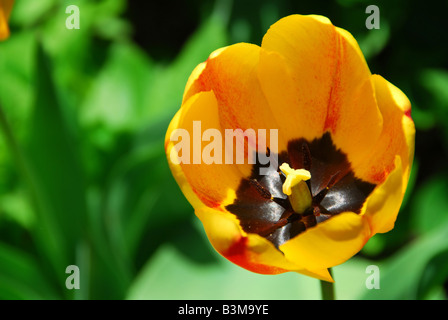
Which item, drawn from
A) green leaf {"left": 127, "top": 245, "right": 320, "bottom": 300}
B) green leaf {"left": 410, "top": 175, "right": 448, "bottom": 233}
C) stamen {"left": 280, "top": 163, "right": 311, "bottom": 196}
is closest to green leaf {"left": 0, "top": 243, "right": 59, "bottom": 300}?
green leaf {"left": 127, "top": 245, "right": 320, "bottom": 300}

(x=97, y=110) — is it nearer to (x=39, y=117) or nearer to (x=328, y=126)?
(x=39, y=117)

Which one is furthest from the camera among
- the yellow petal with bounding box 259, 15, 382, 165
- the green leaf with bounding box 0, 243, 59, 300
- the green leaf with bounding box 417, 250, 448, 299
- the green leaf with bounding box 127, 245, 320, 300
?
the green leaf with bounding box 0, 243, 59, 300

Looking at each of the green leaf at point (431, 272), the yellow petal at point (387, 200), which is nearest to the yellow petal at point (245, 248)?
the yellow petal at point (387, 200)

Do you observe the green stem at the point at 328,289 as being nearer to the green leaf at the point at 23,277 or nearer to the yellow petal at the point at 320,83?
the yellow petal at the point at 320,83

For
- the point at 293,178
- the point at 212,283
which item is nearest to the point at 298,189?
the point at 293,178

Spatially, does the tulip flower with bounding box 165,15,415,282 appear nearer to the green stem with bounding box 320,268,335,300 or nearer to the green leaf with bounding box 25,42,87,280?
the green stem with bounding box 320,268,335,300

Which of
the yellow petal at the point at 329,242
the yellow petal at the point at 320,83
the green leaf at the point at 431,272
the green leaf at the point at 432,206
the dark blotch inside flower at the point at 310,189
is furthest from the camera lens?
the green leaf at the point at 432,206
